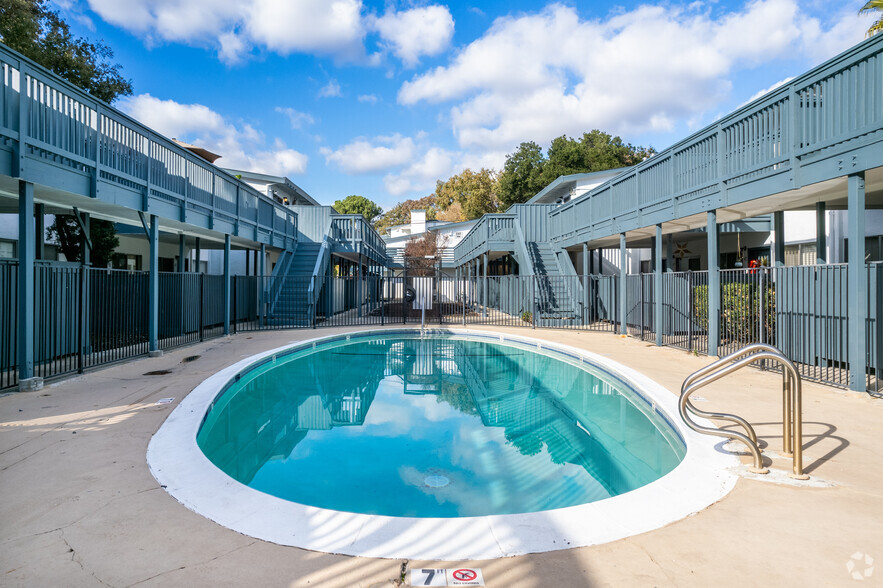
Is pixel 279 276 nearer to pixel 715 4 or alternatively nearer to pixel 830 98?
Answer: pixel 830 98

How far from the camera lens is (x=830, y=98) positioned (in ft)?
22.9

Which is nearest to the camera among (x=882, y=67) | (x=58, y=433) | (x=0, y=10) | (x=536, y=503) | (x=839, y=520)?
(x=839, y=520)

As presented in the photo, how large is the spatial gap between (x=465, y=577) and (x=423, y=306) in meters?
13.6

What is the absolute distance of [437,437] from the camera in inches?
244

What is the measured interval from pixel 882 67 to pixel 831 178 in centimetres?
152

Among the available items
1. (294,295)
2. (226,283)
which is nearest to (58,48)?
(226,283)

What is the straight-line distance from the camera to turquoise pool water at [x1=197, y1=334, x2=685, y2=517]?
4.44 metres

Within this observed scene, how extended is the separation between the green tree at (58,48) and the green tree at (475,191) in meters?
37.5

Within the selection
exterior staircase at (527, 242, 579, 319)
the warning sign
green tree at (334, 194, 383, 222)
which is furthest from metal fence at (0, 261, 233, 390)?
A: green tree at (334, 194, 383, 222)

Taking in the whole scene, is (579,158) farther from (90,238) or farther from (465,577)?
(465,577)

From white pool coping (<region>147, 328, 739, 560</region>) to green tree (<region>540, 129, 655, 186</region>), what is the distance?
39774 mm

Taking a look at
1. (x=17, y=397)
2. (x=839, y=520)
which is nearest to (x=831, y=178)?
(x=839, y=520)

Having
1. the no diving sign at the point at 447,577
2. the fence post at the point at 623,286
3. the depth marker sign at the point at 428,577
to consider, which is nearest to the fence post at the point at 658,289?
the fence post at the point at 623,286

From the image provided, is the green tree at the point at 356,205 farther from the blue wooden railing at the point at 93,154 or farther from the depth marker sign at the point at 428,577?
the depth marker sign at the point at 428,577
